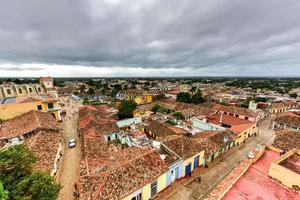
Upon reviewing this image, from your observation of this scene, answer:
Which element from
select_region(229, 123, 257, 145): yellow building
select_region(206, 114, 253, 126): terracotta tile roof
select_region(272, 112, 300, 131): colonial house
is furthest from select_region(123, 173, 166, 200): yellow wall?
select_region(272, 112, 300, 131): colonial house

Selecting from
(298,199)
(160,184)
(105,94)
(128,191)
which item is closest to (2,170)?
(128,191)

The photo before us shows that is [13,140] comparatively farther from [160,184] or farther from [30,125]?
[160,184]

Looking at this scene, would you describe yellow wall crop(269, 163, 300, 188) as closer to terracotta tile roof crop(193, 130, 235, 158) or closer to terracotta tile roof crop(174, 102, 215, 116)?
terracotta tile roof crop(193, 130, 235, 158)

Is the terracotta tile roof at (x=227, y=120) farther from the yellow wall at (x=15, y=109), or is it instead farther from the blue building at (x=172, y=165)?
the yellow wall at (x=15, y=109)

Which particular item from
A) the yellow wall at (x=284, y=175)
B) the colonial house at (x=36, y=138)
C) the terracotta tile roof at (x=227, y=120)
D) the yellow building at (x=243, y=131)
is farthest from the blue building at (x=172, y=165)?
the terracotta tile roof at (x=227, y=120)

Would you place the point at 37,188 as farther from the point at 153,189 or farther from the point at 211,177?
the point at 211,177

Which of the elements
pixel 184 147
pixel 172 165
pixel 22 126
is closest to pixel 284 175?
pixel 172 165
